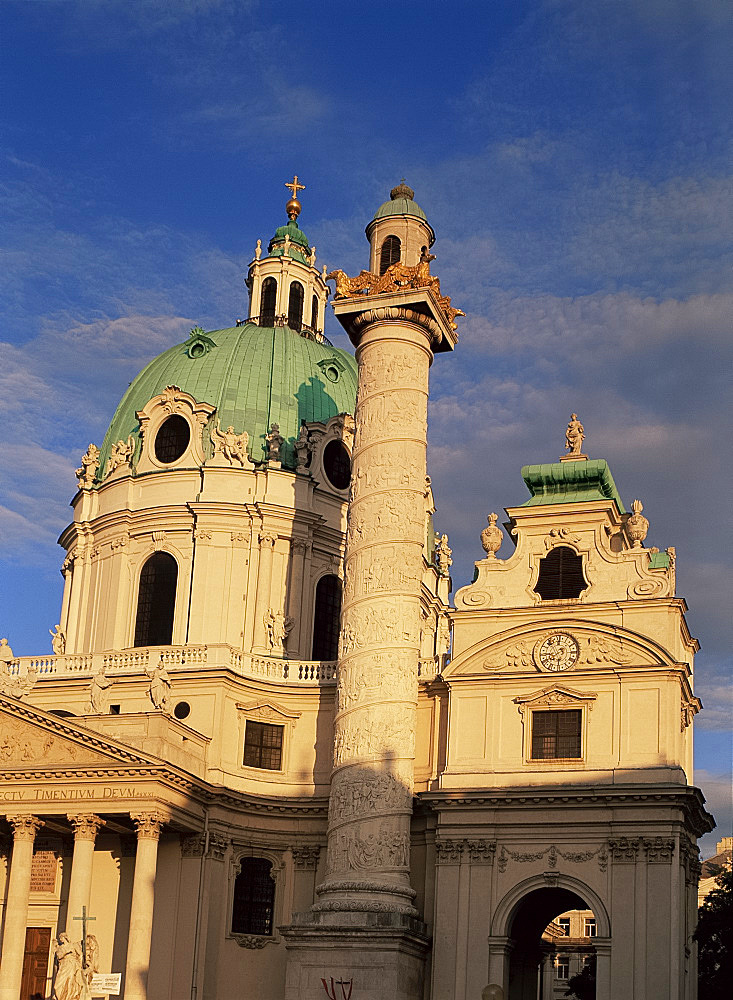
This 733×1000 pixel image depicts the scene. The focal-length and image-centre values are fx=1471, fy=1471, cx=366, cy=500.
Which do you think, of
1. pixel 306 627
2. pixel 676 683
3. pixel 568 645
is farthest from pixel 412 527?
pixel 306 627

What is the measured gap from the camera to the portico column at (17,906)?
44406mm

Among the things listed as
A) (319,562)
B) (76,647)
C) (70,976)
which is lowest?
(70,976)

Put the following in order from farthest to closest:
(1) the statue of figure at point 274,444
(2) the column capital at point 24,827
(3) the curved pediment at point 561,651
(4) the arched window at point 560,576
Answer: (1) the statue of figure at point 274,444 < (4) the arched window at point 560,576 < (2) the column capital at point 24,827 < (3) the curved pediment at point 561,651

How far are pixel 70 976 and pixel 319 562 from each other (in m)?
21.8

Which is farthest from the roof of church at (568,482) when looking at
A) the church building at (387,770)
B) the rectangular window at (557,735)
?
the rectangular window at (557,735)

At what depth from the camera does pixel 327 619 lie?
189 ft

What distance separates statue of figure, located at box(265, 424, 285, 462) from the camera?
57719mm

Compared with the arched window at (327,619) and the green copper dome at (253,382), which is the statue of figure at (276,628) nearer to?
the arched window at (327,619)

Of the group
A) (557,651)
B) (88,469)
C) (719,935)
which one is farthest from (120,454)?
(719,935)

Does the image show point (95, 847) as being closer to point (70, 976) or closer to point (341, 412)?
point (70, 976)

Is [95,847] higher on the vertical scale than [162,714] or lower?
lower

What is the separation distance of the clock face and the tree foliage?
7.90m

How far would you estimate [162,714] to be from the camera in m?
46.7

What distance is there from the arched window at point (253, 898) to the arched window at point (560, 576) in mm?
13211
